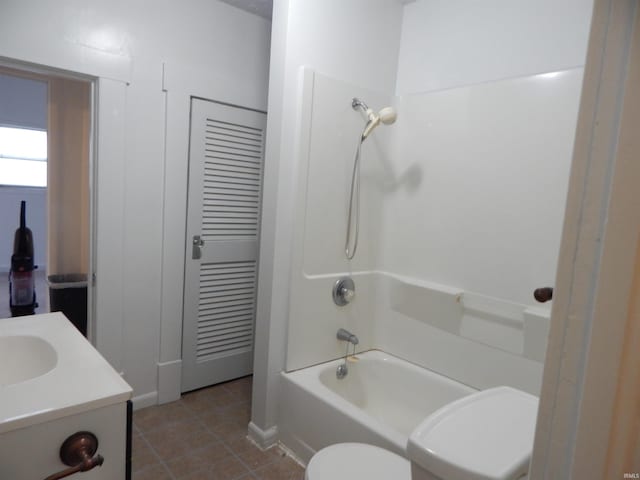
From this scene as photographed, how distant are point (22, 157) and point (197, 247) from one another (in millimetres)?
3693

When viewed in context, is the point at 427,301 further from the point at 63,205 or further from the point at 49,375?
the point at 63,205

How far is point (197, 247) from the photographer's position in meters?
2.51

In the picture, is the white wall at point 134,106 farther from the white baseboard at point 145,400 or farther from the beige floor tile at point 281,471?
the beige floor tile at point 281,471

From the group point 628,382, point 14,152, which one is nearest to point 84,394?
point 628,382

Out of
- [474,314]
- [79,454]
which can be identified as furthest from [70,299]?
[474,314]

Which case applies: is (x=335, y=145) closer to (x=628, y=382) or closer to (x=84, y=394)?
(x=84, y=394)

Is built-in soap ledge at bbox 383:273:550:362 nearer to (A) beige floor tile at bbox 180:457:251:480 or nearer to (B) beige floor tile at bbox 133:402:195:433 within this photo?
(A) beige floor tile at bbox 180:457:251:480

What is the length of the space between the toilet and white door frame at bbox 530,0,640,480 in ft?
1.83

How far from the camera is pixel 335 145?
2.08m

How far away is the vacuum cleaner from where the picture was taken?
3.61m

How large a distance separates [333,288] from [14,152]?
4.56m

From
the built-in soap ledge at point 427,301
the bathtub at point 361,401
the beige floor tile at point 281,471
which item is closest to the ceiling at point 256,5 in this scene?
the built-in soap ledge at point 427,301

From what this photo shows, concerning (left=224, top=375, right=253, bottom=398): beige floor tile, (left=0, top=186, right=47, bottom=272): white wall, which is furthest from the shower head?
(left=0, top=186, right=47, bottom=272): white wall

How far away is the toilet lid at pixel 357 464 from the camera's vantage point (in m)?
1.36
